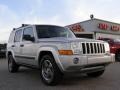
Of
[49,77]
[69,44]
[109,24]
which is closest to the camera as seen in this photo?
[69,44]

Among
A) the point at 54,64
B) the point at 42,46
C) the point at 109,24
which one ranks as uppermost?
the point at 109,24

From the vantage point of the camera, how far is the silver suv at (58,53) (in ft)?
20.7

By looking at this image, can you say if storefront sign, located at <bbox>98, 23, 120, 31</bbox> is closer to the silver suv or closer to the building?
the building

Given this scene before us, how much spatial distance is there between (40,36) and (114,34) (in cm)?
2864

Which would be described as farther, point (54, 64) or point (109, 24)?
point (109, 24)

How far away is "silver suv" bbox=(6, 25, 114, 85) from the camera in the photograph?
6324 mm

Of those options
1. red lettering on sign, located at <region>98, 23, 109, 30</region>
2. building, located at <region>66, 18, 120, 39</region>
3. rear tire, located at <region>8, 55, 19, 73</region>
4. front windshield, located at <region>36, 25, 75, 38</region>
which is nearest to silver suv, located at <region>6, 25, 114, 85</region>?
front windshield, located at <region>36, 25, 75, 38</region>

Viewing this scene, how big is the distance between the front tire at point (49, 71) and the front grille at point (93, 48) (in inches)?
36.4

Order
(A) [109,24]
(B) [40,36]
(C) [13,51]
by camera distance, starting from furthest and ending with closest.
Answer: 1. (A) [109,24]
2. (C) [13,51]
3. (B) [40,36]

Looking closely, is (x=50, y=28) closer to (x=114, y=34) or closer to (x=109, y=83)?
(x=109, y=83)

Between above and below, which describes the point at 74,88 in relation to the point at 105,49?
below

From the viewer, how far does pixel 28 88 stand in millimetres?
6609

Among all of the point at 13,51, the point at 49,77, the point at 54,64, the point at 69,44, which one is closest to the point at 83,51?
the point at 69,44

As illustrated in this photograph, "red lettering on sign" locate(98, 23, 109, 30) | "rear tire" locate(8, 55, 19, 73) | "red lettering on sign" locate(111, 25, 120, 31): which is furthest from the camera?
"red lettering on sign" locate(111, 25, 120, 31)
